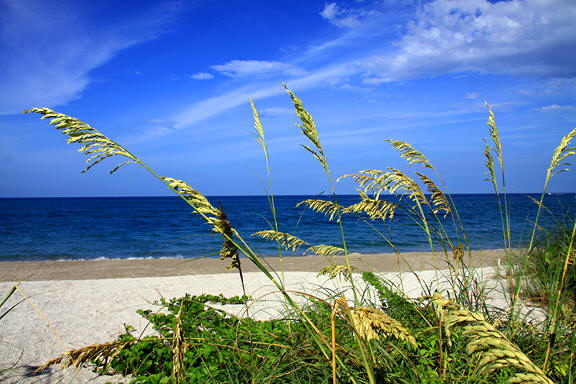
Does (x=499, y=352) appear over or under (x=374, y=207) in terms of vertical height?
under

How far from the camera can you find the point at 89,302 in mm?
5746

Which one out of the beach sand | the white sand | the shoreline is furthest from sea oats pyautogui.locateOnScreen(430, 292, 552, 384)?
the shoreline

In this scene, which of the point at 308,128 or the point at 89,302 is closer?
the point at 308,128

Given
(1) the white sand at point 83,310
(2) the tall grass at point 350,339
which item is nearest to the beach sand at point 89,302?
(1) the white sand at point 83,310

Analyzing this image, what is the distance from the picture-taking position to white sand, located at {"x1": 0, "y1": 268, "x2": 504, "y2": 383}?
143 inches

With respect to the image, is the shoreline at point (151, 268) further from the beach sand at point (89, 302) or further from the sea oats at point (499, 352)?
the sea oats at point (499, 352)

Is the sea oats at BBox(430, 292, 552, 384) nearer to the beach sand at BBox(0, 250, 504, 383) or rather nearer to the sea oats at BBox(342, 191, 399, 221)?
the beach sand at BBox(0, 250, 504, 383)

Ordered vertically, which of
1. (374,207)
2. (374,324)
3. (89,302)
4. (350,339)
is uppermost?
(374,207)

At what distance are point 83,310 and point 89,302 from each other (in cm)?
46

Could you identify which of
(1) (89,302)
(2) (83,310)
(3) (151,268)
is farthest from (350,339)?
(3) (151,268)

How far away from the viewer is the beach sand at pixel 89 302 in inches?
144

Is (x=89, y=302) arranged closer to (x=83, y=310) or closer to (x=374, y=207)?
(x=83, y=310)

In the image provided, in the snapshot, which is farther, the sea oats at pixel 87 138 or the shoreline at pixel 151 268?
the shoreline at pixel 151 268

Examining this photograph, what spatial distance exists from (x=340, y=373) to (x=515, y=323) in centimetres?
157
